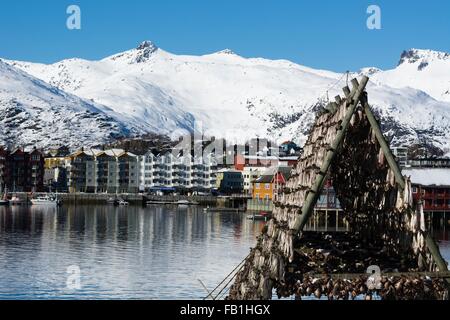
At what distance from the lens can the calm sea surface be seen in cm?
4813

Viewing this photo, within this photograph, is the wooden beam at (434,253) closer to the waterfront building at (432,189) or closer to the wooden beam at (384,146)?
the wooden beam at (384,146)

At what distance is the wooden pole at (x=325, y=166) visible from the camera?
79.3 ft

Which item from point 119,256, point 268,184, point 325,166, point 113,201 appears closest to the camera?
point 325,166

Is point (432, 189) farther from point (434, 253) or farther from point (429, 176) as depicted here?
point (434, 253)

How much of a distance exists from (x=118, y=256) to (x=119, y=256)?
79 millimetres

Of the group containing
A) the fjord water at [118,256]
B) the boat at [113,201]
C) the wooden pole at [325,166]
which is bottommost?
the fjord water at [118,256]

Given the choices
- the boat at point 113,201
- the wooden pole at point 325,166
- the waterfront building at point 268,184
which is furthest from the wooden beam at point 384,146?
the boat at point 113,201

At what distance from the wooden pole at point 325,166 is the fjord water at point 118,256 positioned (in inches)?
867

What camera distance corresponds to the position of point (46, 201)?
568 ft

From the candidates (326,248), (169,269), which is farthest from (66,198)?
(326,248)

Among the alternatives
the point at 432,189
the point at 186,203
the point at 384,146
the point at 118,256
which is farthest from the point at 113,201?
the point at 384,146

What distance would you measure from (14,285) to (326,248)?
81.3 ft

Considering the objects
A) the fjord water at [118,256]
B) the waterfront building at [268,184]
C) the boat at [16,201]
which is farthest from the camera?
the boat at [16,201]

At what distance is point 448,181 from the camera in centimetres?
12175
